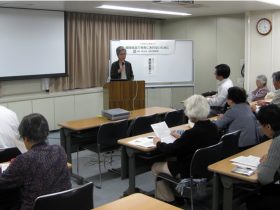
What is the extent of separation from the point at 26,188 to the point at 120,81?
427 cm

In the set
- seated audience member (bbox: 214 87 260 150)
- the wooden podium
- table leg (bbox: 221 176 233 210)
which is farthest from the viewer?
the wooden podium

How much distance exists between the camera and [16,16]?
6238 mm

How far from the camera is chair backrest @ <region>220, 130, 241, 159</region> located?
3.42 m

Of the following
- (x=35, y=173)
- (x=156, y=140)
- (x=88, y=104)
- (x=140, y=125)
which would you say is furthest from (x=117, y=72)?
(x=35, y=173)

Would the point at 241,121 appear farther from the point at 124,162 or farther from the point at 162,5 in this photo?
the point at 162,5

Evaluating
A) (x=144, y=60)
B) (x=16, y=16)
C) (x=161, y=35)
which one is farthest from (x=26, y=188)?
(x=161, y=35)

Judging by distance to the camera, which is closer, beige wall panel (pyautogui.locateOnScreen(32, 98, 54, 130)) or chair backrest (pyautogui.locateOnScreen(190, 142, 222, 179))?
chair backrest (pyautogui.locateOnScreen(190, 142, 222, 179))

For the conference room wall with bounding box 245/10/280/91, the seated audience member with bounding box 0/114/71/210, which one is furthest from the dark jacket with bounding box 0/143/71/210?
the conference room wall with bounding box 245/10/280/91

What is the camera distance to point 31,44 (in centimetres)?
654

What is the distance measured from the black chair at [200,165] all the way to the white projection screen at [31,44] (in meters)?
4.19

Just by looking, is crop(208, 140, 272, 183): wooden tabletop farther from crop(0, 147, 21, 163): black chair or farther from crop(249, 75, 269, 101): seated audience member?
crop(249, 75, 269, 101): seated audience member

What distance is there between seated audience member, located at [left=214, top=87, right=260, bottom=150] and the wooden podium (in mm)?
2811

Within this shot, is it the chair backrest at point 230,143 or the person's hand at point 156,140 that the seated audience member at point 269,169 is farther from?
the person's hand at point 156,140

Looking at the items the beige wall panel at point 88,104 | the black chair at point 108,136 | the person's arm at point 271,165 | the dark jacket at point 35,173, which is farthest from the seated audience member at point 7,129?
the beige wall panel at point 88,104
